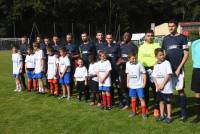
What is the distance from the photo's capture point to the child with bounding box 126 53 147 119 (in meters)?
10.8

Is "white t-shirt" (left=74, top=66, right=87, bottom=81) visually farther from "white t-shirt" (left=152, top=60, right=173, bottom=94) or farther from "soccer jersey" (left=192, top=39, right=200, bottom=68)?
"soccer jersey" (left=192, top=39, right=200, bottom=68)

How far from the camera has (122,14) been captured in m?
77.9

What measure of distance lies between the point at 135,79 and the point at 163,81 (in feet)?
3.11

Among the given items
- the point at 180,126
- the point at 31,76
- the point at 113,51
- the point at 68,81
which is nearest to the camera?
the point at 180,126

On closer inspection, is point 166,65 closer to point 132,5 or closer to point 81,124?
point 81,124

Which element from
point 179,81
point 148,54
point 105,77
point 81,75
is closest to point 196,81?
point 179,81

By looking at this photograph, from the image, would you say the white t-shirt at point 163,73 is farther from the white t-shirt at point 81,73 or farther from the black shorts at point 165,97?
the white t-shirt at point 81,73

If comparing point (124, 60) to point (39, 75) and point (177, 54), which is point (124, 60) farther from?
point (39, 75)

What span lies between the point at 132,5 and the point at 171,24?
72.3 meters

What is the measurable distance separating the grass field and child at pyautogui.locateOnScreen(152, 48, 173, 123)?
425 mm

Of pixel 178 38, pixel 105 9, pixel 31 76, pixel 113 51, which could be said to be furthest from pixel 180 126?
pixel 105 9

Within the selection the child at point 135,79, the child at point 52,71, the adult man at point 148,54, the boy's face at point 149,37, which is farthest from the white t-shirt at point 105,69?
the child at point 52,71

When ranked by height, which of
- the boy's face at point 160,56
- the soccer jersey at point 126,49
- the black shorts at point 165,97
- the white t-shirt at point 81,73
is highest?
the soccer jersey at point 126,49

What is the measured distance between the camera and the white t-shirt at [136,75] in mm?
10836
